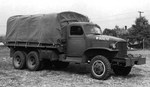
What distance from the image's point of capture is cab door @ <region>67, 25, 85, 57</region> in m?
11.6

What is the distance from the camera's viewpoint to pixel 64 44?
1215 cm

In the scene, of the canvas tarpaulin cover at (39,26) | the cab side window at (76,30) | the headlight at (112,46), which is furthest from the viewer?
the canvas tarpaulin cover at (39,26)

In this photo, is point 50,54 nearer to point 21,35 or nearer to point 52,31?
point 52,31

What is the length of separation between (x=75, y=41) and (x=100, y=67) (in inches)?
78.6

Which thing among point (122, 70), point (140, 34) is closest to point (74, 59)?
point (122, 70)

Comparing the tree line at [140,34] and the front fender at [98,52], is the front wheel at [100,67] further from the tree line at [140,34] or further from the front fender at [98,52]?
the tree line at [140,34]

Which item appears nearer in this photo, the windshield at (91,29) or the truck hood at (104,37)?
the truck hood at (104,37)

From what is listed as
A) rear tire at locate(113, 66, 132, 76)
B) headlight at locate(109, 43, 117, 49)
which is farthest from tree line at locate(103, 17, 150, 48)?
headlight at locate(109, 43, 117, 49)

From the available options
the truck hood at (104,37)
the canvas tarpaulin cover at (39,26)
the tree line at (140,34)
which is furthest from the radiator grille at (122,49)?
the tree line at (140,34)

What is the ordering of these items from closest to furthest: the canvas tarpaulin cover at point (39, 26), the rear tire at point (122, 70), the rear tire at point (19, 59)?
the rear tire at point (122, 70) → the canvas tarpaulin cover at point (39, 26) → the rear tire at point (19, 59)

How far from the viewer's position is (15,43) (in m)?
14.2

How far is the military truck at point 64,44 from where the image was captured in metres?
10.6

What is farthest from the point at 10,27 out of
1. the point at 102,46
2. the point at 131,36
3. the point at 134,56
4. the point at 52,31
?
the point at 131,36

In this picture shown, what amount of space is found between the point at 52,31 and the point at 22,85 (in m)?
4.14
